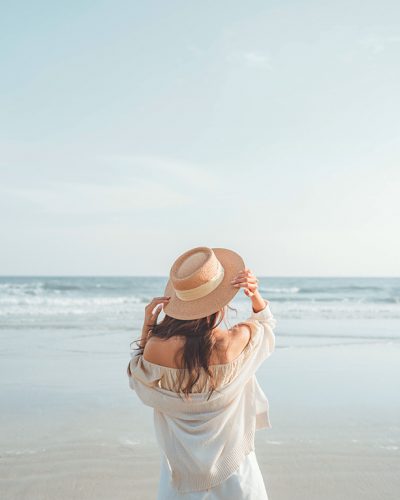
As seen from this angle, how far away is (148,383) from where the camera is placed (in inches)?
84.5

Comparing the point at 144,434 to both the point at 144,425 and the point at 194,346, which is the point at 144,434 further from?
the point at 194,346

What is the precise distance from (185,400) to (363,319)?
1348 cm

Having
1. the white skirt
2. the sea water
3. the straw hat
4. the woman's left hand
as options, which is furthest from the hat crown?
the white skirt

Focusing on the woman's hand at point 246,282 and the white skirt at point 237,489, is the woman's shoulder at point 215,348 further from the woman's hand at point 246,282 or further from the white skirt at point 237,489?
the white skirt at point 237,489

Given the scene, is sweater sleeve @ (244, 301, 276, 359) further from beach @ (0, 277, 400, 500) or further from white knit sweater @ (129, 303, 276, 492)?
beach @ (0, 277, 400, 500)

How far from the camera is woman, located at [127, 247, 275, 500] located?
82.0 inches

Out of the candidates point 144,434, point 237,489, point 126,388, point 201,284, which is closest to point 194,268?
point 201,284

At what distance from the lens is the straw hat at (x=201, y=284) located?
2.08 meters

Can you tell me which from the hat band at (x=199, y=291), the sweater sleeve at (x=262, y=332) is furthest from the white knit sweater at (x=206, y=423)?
the hat band at (x=199, y=291)

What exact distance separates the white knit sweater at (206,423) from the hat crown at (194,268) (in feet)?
0.89

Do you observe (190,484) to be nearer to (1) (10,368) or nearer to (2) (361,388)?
A: (2) (361,388)

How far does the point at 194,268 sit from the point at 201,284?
69mm

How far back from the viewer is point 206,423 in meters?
2.13

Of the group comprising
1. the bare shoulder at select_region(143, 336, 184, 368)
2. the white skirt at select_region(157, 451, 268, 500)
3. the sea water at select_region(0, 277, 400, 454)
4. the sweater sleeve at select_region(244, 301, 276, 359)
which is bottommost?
the sea water at select_region(0, 277, 400, 454)
